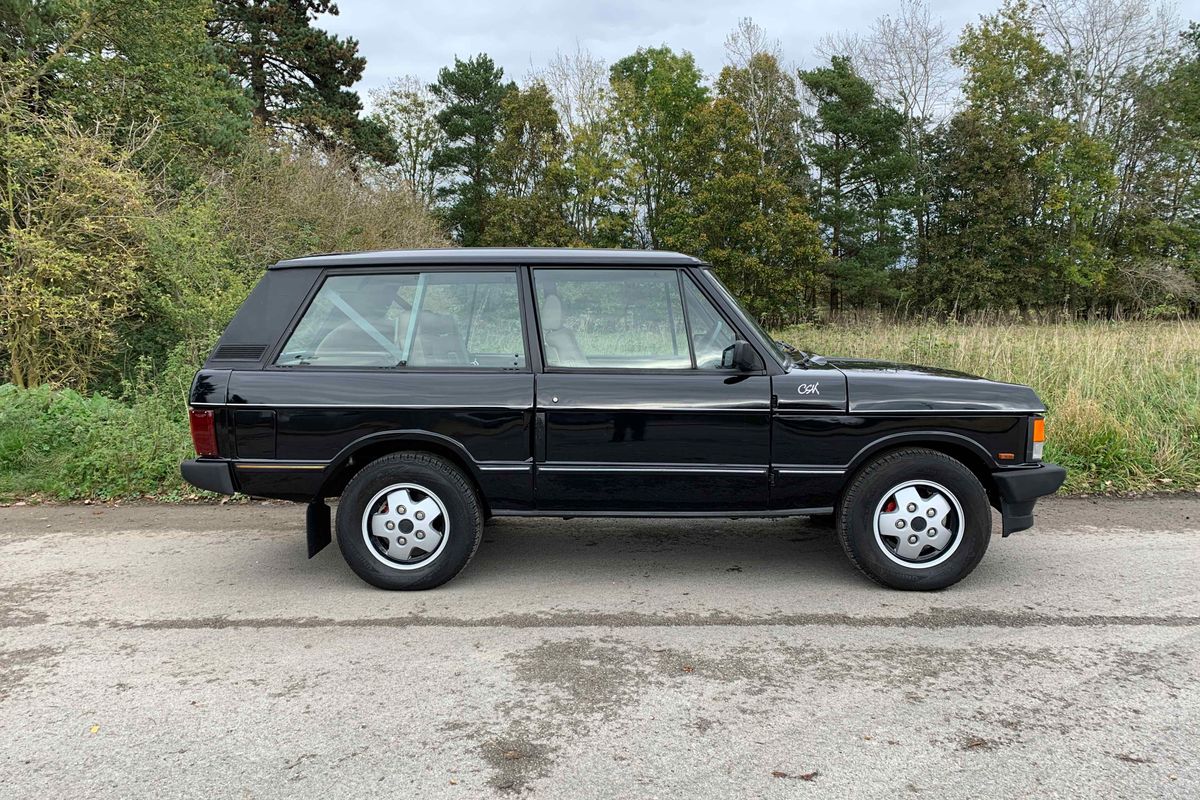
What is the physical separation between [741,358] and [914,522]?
1.27m

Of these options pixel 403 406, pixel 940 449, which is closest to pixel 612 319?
pixel 403 406

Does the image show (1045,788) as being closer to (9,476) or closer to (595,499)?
(595,499)

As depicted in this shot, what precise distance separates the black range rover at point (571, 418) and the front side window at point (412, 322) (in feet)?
0.04

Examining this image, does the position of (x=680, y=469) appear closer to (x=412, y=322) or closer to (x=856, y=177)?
(x=412, y=322)

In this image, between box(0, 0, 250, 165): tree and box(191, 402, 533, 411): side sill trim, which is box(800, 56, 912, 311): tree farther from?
box(191, 402, 533, 411): side sill trim

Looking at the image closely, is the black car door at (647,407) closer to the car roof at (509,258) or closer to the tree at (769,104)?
the car roof at (509,258)

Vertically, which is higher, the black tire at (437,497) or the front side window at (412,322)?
the front side window at (412,322)

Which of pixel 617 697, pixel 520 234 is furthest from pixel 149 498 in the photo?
pixel 520 234

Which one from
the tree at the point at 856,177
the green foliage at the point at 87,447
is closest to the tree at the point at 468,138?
the tree at the point at 856,177

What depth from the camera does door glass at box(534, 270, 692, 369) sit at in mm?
4305

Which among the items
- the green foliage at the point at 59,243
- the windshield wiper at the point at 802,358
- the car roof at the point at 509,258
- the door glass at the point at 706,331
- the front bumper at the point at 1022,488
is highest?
the green foliage at the point at 59,243

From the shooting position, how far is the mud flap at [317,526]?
450cm

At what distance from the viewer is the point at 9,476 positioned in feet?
23.0

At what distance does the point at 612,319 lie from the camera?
4.39 m
